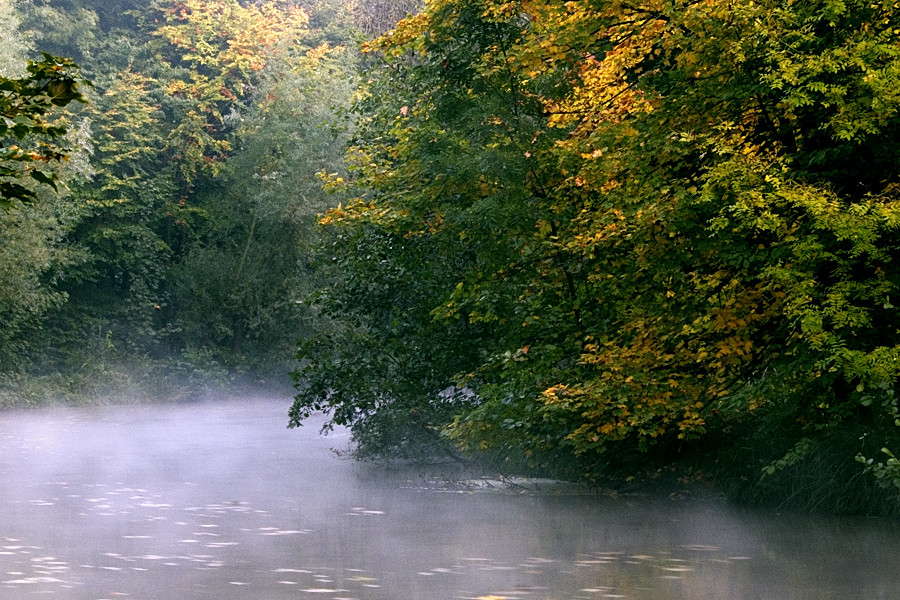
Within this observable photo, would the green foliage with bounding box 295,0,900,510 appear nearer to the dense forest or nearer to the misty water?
the dense forest

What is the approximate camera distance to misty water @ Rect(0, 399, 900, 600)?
11.9m

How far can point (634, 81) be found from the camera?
66.6 feet

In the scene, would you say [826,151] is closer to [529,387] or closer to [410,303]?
[529,387]

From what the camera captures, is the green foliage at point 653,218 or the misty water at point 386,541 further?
the green foliage at point 653,218

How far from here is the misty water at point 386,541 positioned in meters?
11.9

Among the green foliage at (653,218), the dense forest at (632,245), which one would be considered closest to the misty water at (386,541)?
the dense forest at (632,245)

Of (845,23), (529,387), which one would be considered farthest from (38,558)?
(845,23)

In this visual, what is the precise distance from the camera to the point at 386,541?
14984mm

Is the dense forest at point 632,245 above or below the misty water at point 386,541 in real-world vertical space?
above

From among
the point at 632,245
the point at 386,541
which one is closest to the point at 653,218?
the point at 632,245

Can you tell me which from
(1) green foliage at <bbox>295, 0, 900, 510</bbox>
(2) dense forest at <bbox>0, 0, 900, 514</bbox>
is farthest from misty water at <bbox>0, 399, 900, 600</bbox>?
(1) green foliage at <bbox>295, 0, 900, 510</bbox>

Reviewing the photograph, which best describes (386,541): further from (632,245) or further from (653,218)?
(632,245)

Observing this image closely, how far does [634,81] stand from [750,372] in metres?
5.23

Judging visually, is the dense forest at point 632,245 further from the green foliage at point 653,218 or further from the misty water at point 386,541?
the misty water at point 386,541
